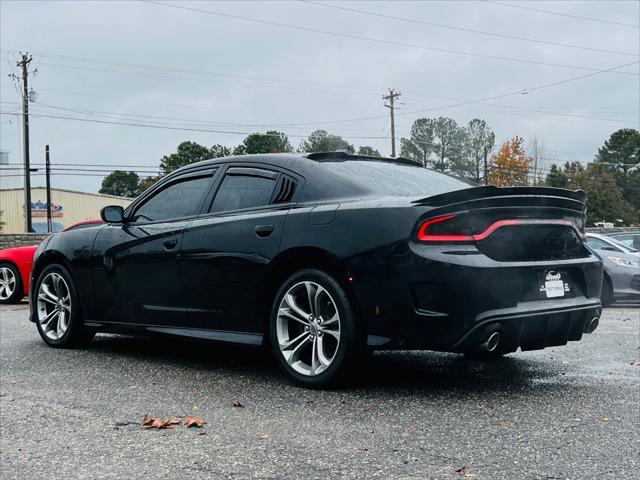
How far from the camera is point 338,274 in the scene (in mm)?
4773

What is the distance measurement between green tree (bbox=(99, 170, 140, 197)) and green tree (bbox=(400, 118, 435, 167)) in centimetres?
3702

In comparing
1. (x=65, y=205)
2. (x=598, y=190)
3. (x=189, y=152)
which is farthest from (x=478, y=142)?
(x=65, y=205)

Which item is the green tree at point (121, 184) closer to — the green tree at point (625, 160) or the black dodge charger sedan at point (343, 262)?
the green tree at point (625, 160)

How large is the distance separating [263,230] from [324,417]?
1.42 meters

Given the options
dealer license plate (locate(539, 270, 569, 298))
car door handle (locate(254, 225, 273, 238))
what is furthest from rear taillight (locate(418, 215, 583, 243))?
car door handle (locate(254, 225, 273, 238))

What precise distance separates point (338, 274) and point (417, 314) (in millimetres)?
596

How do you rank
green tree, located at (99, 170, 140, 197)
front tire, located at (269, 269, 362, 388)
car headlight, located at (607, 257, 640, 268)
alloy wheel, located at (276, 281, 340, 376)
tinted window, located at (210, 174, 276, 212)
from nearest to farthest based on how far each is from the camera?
1. front tire, located at (269, 269, 362, 388)
2. alloy wheel, located at (276, 281, 340, 376)
3. tinted window, located at (210, 174, 276, 212)
4. car headlight, located at (607, 257, 640, 268)
5. green tree, located at (99, 170, 140, 197)

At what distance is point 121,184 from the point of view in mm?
100688

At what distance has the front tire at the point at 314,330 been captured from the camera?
184 inches

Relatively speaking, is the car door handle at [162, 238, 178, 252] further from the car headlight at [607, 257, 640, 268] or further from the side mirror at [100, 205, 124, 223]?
the car headlight at [607, 257, 640, 268]

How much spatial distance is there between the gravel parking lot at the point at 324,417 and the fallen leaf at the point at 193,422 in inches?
2.0

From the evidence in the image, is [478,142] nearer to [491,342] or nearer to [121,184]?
[121,184]

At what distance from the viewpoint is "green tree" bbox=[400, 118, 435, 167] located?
81.7 metres

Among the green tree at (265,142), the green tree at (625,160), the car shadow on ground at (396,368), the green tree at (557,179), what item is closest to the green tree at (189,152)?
the green tree at (265,142)
